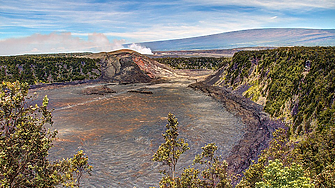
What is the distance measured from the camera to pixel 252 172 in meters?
8.59

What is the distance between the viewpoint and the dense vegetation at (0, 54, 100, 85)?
180ft

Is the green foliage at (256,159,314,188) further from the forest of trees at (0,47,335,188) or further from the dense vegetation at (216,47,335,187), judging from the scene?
the dense vegetation at (216,47,335,187)

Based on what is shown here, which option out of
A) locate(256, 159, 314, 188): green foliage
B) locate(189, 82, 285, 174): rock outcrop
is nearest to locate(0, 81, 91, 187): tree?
locate(256, 159, 314, 188): green foliage

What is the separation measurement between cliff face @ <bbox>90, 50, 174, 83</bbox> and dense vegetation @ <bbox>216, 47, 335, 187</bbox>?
29576mm

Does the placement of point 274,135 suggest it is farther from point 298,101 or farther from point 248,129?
point 298,101

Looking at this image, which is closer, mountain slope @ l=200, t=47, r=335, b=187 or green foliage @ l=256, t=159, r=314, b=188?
green foliage @ l=256, t=159, r=314, b=188

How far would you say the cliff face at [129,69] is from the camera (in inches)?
2434

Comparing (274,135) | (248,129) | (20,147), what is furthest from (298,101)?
(20,147)

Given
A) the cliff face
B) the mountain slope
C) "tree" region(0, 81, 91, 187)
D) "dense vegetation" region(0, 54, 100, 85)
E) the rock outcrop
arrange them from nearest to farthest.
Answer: "tree" region(0, 81, 91, 187) → the mountain slope → the rock outcrop → "dense vegetation" region(0, 54, 100, 85) → the cliff face

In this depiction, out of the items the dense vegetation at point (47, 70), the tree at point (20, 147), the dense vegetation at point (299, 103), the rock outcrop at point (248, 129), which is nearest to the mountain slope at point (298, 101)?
the dense vegetation at point (299, 103)

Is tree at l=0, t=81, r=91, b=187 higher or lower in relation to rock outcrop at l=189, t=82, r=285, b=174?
higher

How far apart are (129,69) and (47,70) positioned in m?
21.2

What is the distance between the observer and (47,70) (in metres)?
59.1

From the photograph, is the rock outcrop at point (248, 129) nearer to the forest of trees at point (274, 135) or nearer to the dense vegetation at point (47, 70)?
the forest of trees at point (274, 135)
